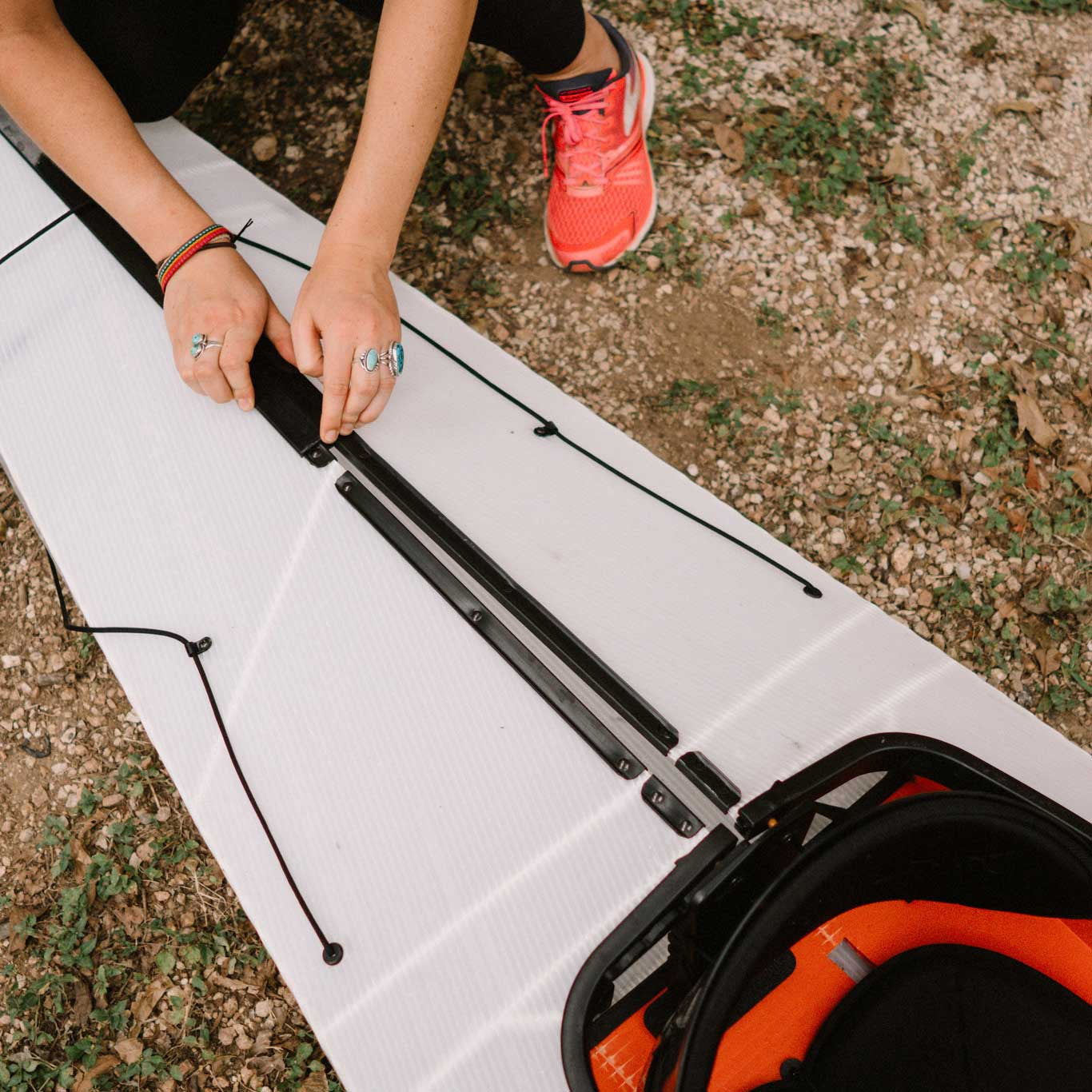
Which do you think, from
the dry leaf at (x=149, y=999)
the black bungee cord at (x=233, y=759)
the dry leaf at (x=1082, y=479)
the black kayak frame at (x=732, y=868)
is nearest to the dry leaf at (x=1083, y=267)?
the dry leaf at (x=1082, y=479)

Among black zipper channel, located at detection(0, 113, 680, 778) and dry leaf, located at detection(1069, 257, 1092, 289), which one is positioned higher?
dry leaf, located at detection(1069, 257, 1092, 289)

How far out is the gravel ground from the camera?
1.49 meters

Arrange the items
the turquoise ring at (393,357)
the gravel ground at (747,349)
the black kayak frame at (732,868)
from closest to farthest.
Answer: the black kayak frame at (732,868)
the turquoise ring at (393,357)
the gravel ground at (747,349)

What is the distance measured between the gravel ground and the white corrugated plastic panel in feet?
1.54

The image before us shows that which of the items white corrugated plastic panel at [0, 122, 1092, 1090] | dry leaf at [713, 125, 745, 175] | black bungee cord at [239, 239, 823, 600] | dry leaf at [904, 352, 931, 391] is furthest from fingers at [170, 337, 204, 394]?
dry leaf at [904, 352, 931, 391]

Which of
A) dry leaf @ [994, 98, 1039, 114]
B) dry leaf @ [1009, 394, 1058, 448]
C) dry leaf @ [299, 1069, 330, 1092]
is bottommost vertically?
dry leaf @ [299, 1069, 330, 1092]

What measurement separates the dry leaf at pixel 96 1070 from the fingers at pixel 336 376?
132 centimetres

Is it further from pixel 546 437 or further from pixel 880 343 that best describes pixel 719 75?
pixel 546 437

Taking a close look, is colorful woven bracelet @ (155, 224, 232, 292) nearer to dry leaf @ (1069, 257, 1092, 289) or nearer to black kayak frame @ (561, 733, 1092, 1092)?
black kayak frame @ (561, 733, 1092, 1092)

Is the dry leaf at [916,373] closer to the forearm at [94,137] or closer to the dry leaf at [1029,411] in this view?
the dry leaf at [1029,411]

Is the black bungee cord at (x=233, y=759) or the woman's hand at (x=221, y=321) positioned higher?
the woman's hand at (x=221, y=321)

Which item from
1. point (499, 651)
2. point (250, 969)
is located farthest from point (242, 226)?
point (250, 969)

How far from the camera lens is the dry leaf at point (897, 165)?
1834 mm

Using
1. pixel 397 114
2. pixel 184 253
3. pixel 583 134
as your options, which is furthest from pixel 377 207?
pixel 583 134
